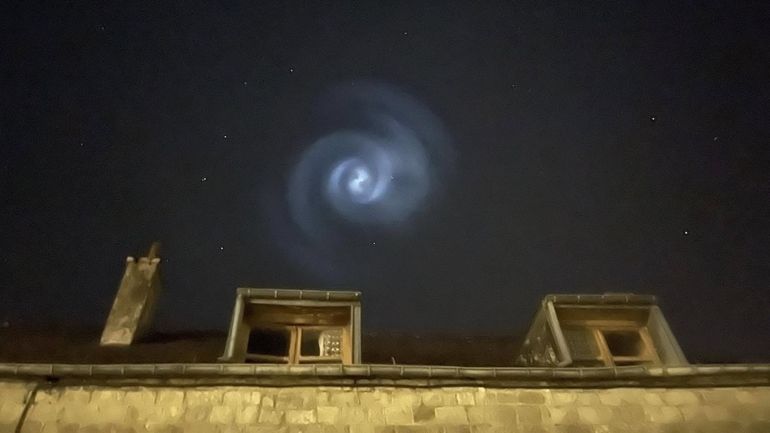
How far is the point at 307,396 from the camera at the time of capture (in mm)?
7691

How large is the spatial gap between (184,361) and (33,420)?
2108 millimetres

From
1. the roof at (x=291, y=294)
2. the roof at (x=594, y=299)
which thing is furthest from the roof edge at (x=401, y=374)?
the roof at (x=594, y=299)

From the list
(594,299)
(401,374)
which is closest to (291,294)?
(401,374)

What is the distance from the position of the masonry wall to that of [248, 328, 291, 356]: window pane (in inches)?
57.0

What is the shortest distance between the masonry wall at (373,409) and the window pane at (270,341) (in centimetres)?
145

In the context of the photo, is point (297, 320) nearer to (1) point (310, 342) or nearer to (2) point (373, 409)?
(1) point (310, 342)

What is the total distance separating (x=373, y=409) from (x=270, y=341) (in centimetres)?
231

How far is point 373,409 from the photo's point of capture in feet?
25.0

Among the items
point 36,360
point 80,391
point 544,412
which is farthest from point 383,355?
point 36,360

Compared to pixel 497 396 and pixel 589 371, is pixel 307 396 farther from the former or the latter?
pixel 589 371

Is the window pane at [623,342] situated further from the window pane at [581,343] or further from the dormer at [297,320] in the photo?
the dormer at [297,320]

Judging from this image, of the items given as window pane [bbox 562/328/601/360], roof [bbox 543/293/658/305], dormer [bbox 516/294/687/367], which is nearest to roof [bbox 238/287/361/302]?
dormer [bbox 516/294/687/367]

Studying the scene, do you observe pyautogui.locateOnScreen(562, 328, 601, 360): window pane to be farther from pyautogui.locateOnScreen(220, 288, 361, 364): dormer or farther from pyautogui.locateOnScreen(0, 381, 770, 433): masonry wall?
pyautogui.locateOnScreen(220, 288, 361, 364): dormer

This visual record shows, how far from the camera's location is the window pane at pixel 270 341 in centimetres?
916
